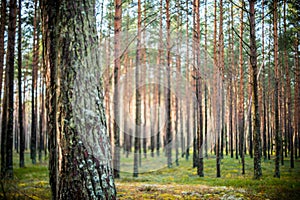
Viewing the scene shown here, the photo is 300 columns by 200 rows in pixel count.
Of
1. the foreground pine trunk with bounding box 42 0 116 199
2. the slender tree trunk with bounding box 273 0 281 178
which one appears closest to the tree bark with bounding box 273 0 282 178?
the slender tree trunk with bounding box 273 0 281 178

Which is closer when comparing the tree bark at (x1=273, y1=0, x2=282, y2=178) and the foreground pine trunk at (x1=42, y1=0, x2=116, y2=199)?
the foreground pine trunk at (x1=42, y1=0, x2=116, y2=199)

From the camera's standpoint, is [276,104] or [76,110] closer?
[76,110]

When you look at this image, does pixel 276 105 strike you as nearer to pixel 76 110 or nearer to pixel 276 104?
pixel 276 104

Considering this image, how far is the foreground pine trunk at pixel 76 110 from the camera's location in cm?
332

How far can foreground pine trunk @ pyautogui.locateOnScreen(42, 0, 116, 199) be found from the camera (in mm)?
3318

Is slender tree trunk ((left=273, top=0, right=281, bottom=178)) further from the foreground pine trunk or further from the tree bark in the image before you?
the foreground pine trunk

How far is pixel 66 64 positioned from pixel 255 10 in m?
6.35

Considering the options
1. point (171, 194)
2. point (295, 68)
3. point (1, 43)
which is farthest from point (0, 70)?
point (295, 68)

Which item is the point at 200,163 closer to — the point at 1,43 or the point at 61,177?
the point at 61,177

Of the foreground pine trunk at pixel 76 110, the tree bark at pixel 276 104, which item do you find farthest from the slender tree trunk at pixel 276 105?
the foreground pine trunk at pixel 76 110

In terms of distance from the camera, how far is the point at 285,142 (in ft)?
28.8

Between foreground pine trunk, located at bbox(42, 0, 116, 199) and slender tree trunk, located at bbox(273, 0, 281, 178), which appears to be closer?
foreground pine trunk, located at bbox(42, 0, 116, 199)

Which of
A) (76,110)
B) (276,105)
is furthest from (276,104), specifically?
(76,110)

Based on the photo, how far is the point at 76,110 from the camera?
3434 mm
